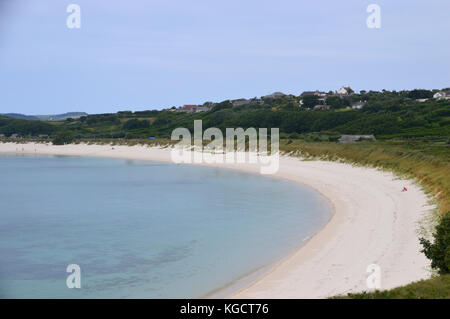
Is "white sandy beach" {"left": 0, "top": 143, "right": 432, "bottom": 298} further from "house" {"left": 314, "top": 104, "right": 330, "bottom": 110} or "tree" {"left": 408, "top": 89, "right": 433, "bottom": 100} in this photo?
"tree" {"left": 408, "top": 89, "right": 433, "bottom": 100}

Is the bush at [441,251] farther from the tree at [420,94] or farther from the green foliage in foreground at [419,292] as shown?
the tree at [420,94]

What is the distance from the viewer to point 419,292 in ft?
30.0

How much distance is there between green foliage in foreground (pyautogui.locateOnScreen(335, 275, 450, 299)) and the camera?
886cm

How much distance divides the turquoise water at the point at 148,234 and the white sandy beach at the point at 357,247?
40.1 inches

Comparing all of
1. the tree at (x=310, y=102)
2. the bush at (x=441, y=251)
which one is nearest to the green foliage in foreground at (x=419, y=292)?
the bush at (x=441, y=251)

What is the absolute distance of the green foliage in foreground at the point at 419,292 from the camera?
8859 mm

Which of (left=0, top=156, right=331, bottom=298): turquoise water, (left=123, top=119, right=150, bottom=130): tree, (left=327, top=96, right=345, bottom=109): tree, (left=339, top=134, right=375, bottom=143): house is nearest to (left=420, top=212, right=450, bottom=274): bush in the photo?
(left=0, top=156, right=331, bottom=298): turquoise water

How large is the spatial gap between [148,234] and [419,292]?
13.1m

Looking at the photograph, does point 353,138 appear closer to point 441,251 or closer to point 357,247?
point 357,247

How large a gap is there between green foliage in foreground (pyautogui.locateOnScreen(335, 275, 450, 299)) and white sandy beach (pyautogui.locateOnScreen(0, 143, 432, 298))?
118 cm

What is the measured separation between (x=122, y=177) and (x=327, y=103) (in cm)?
7683

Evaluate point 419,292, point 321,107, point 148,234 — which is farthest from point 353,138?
point 419,292

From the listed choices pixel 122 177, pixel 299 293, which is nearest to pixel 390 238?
pixel 299 293
